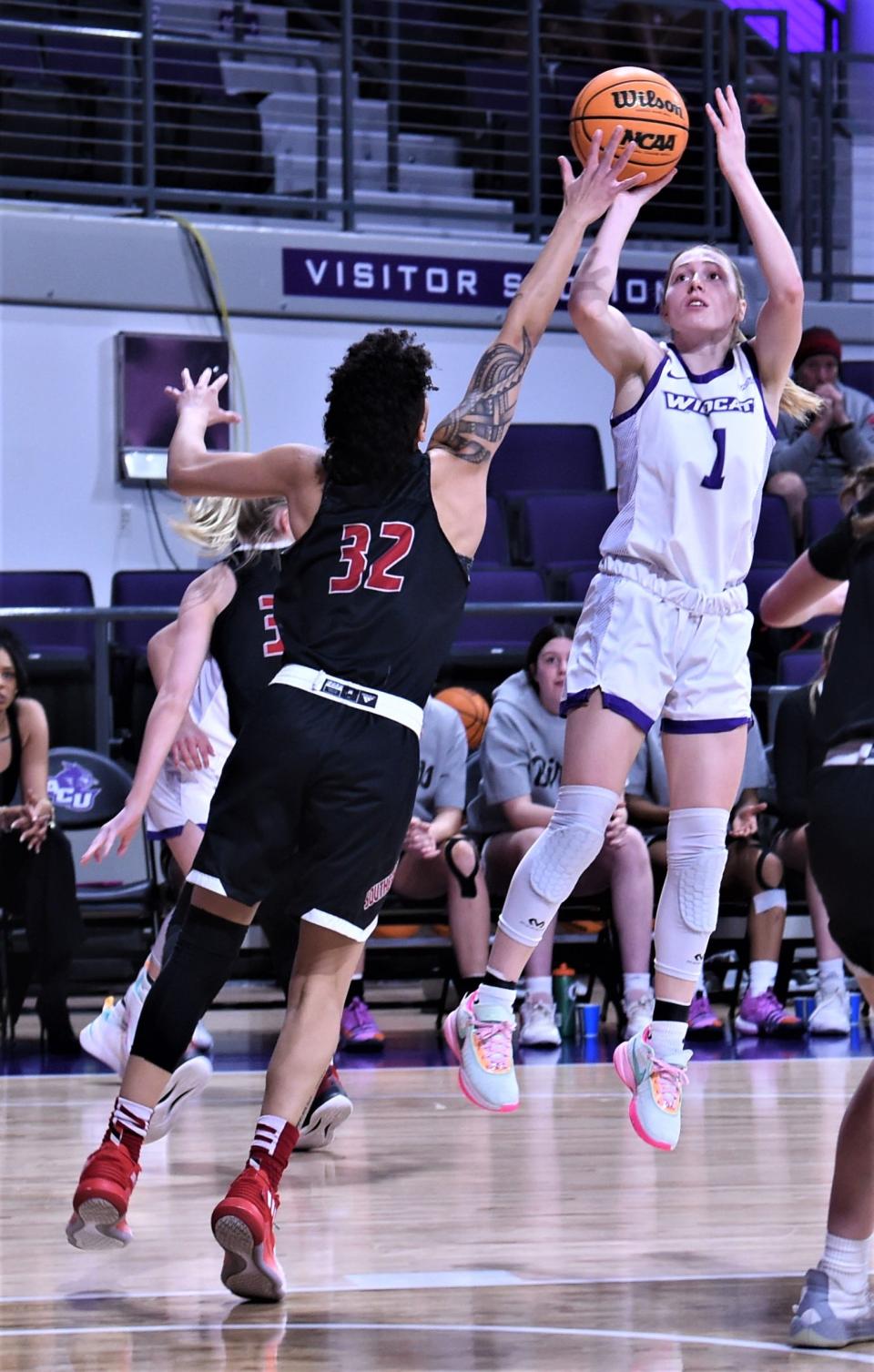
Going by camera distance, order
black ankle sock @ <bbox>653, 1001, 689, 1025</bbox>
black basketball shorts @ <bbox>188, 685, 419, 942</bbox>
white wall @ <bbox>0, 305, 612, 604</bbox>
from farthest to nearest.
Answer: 1. white wall @ <bbox>0, 305, 612, 604</bbox>
2. black ankle sock @ <bbox>653, 1001, 689, 1025</bbox>
3. black basketball shorts @ <bbox>188, 685, 419, 942</bbox>

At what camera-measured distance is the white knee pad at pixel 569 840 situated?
4.06 m

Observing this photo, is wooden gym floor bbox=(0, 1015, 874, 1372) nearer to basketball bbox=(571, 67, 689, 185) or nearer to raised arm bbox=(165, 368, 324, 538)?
raised arm bbox=(165, 368, 324, 538)

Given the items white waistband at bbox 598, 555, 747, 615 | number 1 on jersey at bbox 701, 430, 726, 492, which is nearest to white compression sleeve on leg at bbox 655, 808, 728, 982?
white waistband at bbox 598, 555, 747, 615

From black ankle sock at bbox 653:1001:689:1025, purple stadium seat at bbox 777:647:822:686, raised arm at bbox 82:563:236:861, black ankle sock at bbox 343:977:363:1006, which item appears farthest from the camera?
purple stadium seat at bbox 777:647:822:686

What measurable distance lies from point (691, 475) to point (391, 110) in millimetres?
8194

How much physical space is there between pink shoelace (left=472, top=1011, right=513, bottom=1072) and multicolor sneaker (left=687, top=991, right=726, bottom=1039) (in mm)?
3189

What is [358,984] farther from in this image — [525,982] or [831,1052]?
[831,1052]

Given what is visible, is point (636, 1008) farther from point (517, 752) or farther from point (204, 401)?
point (204, 401)

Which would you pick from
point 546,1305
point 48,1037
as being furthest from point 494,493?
point 546,1305

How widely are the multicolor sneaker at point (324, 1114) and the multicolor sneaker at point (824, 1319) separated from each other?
2.02 meters

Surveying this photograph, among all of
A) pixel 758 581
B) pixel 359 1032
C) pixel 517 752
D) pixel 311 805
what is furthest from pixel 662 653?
pixel 758 581

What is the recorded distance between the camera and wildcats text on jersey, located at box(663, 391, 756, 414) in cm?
409

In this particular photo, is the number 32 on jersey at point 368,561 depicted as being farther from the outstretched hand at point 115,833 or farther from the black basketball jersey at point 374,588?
the outstretched hand at point 115,833

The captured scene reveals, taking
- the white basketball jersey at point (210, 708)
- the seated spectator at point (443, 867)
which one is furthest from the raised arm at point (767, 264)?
the seated spectator at point (443, 867)
